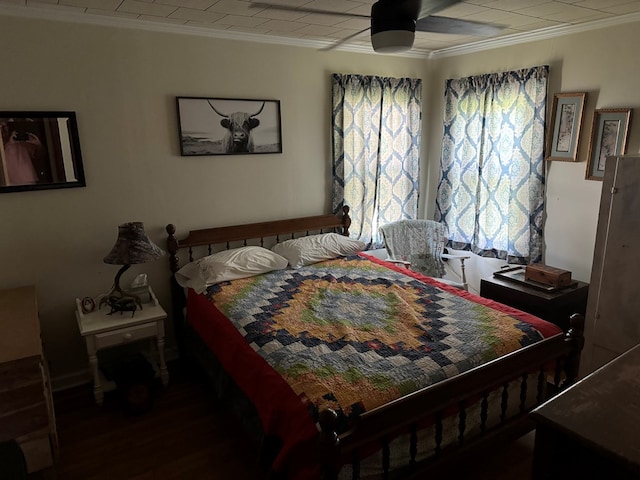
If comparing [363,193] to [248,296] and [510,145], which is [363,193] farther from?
[248,296]

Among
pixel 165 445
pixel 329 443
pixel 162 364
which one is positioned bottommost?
pixel 165 445

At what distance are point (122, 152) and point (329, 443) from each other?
2610 mm

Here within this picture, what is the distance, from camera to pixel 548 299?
3.28 metres

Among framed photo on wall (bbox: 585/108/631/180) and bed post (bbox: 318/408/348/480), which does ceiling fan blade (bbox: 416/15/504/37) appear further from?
bed post (bbox: 318/408/348/480)

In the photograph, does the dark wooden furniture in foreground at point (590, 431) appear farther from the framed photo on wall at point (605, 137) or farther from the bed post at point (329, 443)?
the framed photo on wall at point (605, 137)

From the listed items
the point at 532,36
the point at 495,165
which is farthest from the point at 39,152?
the point at 532,36

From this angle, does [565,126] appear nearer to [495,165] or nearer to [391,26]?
[495,165]

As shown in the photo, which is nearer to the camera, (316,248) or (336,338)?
(336,338)

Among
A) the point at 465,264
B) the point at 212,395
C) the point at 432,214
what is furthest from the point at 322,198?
the point at 212,395

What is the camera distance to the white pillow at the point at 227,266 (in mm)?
3266

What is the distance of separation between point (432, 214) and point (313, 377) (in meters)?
3.24

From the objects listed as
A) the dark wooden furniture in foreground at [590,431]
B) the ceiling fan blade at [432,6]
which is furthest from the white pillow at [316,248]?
the dark wooden furniture in foreground at [590,431]

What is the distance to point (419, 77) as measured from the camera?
4512 mm

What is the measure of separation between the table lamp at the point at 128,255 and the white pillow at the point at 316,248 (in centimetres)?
108
